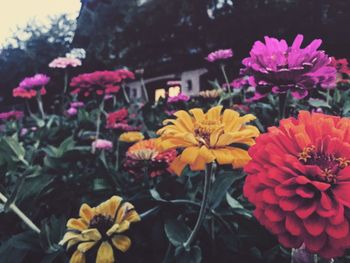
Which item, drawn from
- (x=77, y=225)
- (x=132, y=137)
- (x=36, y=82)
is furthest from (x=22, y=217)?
(x=36, y=82)

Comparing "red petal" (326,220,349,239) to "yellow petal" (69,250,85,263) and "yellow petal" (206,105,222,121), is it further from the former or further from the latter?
"yellow petal" (69,250,85,263)

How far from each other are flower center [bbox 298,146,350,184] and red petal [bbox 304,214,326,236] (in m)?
0.05

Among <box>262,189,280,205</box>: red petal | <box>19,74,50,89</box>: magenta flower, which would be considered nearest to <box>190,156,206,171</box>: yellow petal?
<box>262,189,280,205</box>: red petal

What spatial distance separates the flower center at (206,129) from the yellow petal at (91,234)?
248 mm

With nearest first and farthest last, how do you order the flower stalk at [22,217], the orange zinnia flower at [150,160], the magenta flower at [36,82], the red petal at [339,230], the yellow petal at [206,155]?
the red petal at [339,230] < the yellow petal at [206,155] < the flower stalk at [22,217] < the orange zinnia flower at [150,160] < the magenta flower at [36,82]

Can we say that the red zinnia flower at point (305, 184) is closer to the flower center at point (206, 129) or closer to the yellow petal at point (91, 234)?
the flower center at point (206, 129)

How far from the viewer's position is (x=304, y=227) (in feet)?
1.61

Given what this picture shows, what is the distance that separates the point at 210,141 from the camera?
1.99 ft

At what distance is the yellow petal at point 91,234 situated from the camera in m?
0.71

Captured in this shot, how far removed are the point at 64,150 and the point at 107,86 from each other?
38 cm

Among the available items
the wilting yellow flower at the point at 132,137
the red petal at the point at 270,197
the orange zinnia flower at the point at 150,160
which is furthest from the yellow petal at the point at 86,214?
the wilting yellow flower at the point at 132,137

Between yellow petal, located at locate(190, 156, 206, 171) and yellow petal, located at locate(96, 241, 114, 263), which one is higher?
yellow petal, located at locate(190, 156, 206, 171)

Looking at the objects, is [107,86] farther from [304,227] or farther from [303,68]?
[304,227]

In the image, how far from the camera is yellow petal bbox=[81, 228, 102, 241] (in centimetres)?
71
